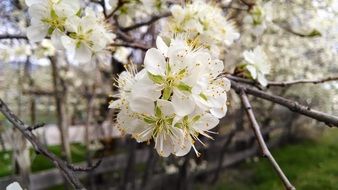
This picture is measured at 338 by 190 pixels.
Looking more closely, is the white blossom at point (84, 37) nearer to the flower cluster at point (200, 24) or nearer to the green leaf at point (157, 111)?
the flower cluster at point (200, 24)

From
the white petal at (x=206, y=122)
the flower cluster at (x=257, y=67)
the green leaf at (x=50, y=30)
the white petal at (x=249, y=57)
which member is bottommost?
the flower cluster at (x=257, y=67)

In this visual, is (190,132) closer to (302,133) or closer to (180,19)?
(180,19)

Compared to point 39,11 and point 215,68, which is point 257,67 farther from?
point 39,11

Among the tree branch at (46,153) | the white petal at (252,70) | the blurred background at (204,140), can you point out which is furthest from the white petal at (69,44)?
the blurred background at (204,140)

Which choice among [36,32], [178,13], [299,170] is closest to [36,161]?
[299,170]

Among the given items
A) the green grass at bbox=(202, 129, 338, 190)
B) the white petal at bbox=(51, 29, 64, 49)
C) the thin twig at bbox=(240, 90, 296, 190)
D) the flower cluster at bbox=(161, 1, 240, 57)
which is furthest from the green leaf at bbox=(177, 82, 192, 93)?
the green grass at bbox=(202, 129, 338, 190)

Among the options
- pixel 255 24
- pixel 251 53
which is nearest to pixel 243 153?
pixel 255 24
